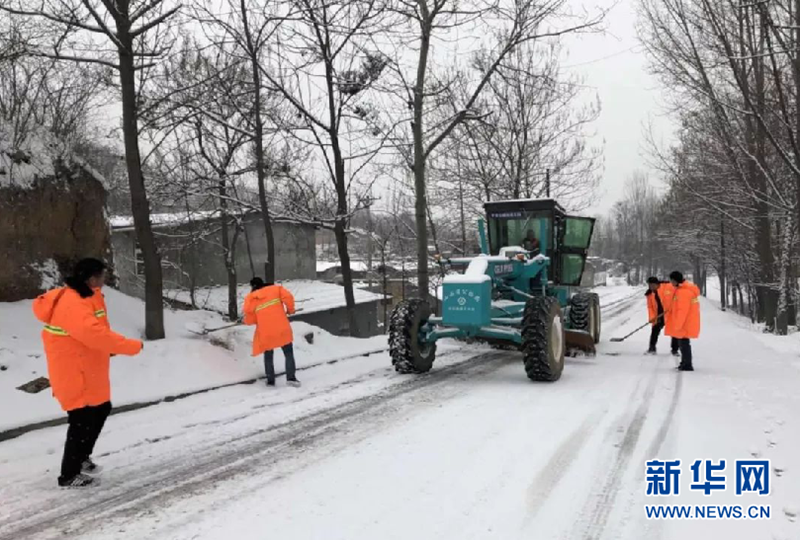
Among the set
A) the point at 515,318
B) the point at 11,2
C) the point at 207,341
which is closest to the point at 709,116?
the point at 515,318

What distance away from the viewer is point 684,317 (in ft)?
31.8

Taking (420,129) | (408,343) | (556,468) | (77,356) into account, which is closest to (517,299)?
(408,343)

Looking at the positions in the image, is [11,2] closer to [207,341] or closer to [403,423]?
[207,341]

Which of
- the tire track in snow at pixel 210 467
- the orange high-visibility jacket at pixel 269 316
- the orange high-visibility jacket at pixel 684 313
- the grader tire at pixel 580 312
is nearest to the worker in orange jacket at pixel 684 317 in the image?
the orange high-visibility jacket at pixel 684 313

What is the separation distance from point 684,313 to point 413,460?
6.52 meters

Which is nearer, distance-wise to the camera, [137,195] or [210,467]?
[210,467]

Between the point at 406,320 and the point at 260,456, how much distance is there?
418cm

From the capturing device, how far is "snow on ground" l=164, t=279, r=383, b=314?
2397cm

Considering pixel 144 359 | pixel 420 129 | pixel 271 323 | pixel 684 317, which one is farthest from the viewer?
pixel 420 129

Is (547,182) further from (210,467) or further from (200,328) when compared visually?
(210,467)

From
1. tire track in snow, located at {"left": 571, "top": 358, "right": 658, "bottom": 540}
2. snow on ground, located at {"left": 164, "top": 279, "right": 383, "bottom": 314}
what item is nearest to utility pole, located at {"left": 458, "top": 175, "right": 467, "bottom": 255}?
snow on ground, located at {"left": 164, "top": 279, "right": 383, "bottom": 314}

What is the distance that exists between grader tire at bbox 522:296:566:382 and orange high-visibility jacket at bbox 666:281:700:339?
248cm

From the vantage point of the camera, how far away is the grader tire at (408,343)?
9.00 metres

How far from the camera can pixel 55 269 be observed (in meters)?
9.06
